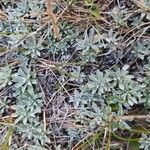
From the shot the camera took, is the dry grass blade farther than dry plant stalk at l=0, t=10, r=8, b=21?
No

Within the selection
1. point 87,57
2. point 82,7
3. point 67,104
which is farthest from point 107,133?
point 82,7

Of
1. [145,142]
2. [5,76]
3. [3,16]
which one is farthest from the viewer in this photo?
[3,16]

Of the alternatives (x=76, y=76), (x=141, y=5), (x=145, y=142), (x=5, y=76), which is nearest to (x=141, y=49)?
(x=141, y=5)

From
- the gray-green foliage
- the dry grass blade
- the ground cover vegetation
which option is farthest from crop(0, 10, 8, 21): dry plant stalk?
the gray-green foliage

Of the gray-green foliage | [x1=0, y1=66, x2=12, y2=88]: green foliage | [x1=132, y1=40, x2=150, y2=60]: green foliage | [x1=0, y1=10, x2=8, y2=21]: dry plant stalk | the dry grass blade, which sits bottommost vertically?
the gray-green foliage

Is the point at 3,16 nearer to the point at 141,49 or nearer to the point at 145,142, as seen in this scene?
the point at 141,49

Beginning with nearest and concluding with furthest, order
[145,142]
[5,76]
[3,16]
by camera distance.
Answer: [145,142], [5,76], [3,16]

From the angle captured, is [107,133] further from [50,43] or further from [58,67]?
[50,43]

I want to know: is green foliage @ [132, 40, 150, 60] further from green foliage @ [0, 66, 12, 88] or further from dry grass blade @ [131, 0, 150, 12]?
green foliage @ [0, 66, 12, 88]

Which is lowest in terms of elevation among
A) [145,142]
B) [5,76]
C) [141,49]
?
[145,142]
